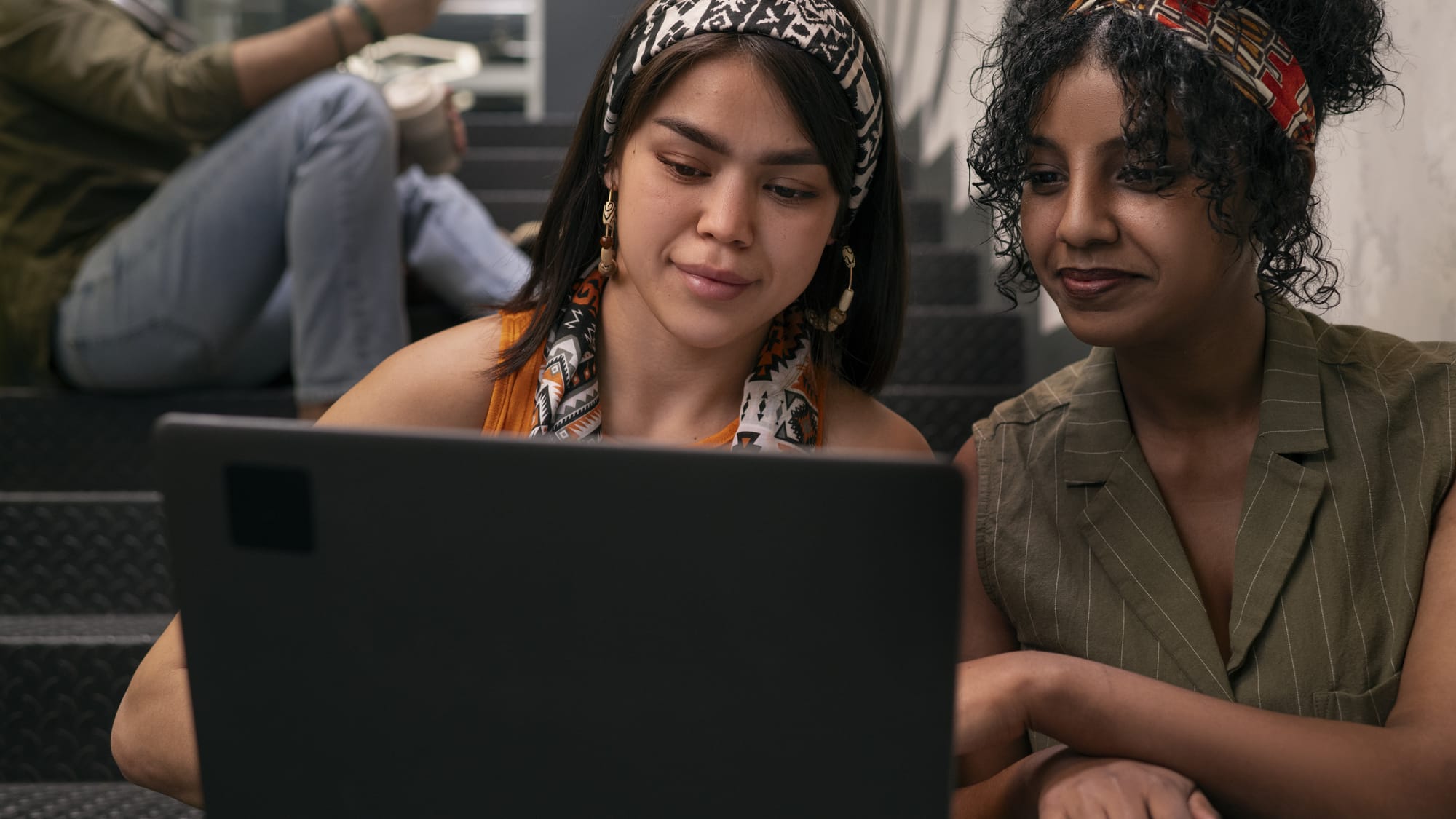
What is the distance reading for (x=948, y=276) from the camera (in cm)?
286

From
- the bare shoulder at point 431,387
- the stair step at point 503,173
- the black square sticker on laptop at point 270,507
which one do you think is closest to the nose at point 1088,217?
the bare shoulder at point 431,387

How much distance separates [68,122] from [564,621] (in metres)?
2.00

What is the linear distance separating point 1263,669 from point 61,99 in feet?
6.66

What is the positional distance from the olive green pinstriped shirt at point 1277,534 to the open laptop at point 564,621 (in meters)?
0.60

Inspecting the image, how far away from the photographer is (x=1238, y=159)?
3.30 ft

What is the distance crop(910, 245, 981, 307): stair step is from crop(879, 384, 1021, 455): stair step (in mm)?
663

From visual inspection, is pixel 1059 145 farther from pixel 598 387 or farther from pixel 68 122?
pixel 68 122

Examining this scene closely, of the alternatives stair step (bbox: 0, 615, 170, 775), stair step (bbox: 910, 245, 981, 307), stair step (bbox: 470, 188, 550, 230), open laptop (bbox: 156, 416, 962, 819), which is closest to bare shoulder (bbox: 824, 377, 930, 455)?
open laptop (bbox: 156, 416, 962, 819)

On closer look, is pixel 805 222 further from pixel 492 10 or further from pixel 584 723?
pixel 492 10

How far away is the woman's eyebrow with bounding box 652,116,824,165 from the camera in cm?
112

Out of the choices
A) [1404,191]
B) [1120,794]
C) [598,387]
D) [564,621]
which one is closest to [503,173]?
[598,387]

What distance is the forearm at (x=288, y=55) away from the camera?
2.02m

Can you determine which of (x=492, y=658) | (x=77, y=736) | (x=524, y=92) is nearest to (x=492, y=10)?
(x=524, y=92)

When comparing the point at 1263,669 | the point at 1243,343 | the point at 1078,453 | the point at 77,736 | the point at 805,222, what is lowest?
the point at 77,736
